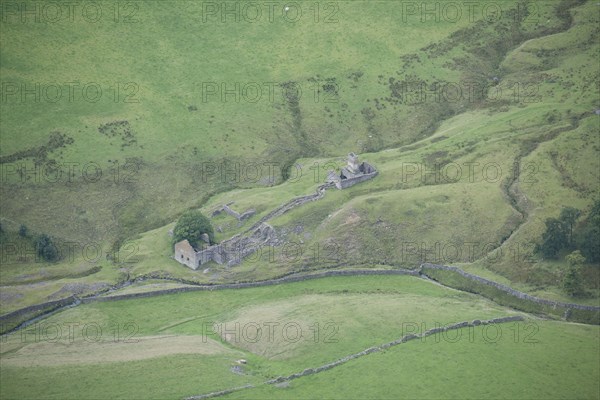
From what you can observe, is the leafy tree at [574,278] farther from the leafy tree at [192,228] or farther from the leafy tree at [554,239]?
the leafy tree at [192,228]

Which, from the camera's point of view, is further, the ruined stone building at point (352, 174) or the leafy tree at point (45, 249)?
the ruined stone building at point (352, 174)

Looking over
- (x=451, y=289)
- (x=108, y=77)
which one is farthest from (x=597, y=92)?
(x=108, y=77)

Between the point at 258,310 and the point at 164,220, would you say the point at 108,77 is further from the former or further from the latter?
the point at 258,310

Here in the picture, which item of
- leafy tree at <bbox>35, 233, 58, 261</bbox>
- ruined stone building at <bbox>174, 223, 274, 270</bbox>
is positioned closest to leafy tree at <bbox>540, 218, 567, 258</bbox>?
ruined stone building at <bbox>174, 223, 274, 270</bbox>

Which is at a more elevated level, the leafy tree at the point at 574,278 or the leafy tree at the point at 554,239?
the leafy tree at the point at 554,239

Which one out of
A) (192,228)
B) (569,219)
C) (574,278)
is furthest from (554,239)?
(192,228)

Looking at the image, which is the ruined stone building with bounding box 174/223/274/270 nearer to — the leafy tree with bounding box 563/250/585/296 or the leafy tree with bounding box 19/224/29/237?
the leafy tree with bounding box 19/224/29/237

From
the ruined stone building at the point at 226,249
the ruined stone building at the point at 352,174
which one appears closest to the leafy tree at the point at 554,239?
the ruined stone building at the point at 352,174
